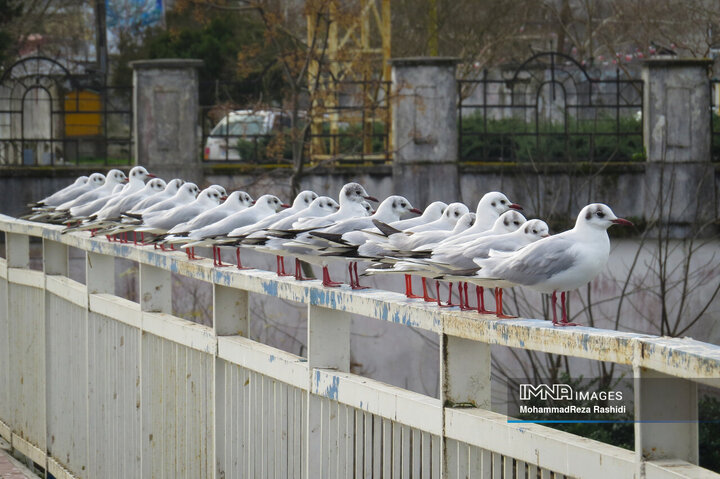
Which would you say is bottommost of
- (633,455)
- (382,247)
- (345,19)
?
(633,455)

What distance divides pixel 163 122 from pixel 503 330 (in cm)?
1557

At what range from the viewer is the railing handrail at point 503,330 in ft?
9.71

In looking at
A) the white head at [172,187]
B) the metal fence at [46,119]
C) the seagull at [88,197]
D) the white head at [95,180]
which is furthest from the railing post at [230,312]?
the metal fence at [46,119]

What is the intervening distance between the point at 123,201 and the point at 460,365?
5.17m

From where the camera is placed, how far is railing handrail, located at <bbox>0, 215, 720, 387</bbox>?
2959mm

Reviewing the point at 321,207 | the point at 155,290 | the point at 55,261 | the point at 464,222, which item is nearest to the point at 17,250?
the point at 55,261

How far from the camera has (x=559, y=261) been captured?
4477 mm

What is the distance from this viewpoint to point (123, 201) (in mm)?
8750

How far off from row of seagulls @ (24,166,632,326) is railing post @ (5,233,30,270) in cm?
51

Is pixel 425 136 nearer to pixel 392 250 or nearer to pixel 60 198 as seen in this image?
pixel 60 198

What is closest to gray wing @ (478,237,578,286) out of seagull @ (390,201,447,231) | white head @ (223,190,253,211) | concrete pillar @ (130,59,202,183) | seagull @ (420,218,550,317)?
seagull @ (420,218,550,317)

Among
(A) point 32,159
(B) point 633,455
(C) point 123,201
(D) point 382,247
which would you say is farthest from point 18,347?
(A) point 32,159

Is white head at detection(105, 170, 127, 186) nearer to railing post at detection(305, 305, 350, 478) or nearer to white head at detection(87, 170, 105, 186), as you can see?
white head at detection(87, 170, 105, 186)

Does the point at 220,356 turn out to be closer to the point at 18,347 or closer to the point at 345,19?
the point at 18,347
